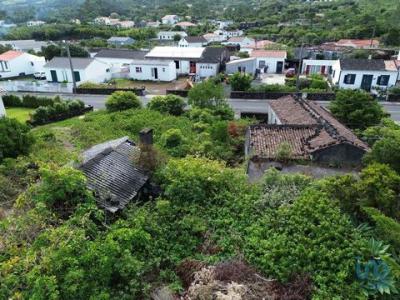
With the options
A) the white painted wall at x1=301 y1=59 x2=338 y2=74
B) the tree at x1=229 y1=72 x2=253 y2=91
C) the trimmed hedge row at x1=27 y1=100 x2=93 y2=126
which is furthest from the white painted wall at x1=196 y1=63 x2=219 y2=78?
the trimmed hedge row at x1=27 y1=100 x2=93 y2=126

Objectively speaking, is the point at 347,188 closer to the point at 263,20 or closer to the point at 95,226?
the point at 95,226

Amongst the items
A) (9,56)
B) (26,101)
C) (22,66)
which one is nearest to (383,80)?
(26,101)

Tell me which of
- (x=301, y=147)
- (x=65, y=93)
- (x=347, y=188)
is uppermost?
(x=347, y=188)

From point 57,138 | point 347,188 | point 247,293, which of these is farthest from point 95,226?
point 57,138

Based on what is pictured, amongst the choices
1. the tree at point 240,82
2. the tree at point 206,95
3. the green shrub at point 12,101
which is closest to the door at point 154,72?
the tree at point 240,82

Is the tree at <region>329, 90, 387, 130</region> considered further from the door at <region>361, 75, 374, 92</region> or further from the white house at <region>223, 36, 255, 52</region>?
the white house at <region>223, 36, 255, 52</region>

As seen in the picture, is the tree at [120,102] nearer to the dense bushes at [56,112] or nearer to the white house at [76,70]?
the dense bushes at [56,112]
